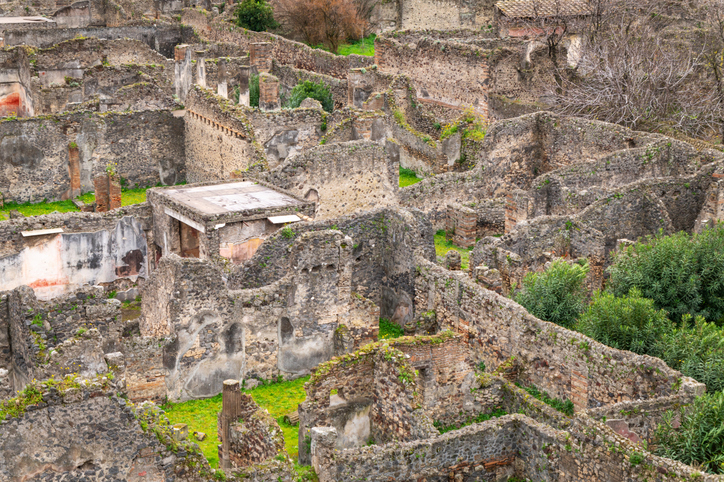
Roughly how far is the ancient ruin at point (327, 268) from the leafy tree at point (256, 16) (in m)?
10.0

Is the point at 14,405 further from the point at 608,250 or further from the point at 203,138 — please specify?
the point at 203,138

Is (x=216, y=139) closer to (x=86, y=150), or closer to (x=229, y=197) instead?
(x=86, y=150)

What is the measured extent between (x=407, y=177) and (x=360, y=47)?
63.6 feet

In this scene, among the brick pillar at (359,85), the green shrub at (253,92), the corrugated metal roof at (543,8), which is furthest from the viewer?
the corrugated metal roof at (543,8)

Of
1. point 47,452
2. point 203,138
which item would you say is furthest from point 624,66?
point 47,452

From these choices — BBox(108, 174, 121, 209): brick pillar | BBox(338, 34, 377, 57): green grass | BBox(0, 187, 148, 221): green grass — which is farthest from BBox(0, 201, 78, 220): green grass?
BBox(338, 34, 377, 57): green grass

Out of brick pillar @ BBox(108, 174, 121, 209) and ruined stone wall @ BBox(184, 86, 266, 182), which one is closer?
brick pillar @ BBox(108, 174, 121, 209)

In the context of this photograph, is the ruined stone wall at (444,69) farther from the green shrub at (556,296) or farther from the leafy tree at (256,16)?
the green shrub at (556,296)

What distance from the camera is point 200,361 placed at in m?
19.9

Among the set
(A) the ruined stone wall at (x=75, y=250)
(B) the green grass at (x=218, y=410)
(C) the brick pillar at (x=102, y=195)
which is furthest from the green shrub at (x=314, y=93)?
(B) the green grass at (x=218, y=410)

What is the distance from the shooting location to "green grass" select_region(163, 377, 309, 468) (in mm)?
18094

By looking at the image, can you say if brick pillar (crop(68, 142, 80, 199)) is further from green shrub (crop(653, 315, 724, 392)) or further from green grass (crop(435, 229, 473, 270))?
green shrub (crop(653, 315, 724, 392))

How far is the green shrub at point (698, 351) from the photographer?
17.3 m

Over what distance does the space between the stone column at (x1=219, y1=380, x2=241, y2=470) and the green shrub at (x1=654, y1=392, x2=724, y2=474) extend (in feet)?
20.5
